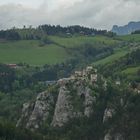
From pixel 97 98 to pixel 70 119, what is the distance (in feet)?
33.9

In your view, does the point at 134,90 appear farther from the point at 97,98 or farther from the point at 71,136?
the point at 71,136

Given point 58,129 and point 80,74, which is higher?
point 80,74

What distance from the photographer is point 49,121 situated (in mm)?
160750

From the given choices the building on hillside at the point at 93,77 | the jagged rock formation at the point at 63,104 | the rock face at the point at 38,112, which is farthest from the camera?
the building on hillside at the point at 93,77

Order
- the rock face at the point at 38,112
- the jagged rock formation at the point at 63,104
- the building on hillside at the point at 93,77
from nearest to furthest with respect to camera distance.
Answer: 1. the jagged rock formation at the point at 63,104
2. the rock face at the point at 38,112
3. the building on hillside at the point at 93,77

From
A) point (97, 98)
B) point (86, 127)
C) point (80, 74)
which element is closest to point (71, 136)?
point (86, 127)

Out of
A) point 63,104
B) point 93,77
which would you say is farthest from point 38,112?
point 93,77

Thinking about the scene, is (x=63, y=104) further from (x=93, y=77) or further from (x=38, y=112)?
(x=93, y=77)

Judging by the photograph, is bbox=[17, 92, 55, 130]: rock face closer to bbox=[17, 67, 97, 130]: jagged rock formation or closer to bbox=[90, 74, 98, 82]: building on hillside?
bbox=[17, 67, 97, 130]: jagged rock formation

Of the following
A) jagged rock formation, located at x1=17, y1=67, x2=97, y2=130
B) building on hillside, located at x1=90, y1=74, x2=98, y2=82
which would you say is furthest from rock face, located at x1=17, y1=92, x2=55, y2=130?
building on hillside, located at x1=90, y1=74, x2=98, y2=82

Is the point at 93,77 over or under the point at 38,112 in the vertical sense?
over

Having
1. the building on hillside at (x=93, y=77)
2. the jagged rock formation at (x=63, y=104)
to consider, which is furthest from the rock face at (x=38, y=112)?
the building on hillside at (x=93, y=77)

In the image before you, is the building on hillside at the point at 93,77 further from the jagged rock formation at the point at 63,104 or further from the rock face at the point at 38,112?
the rock face at the point at 38,112

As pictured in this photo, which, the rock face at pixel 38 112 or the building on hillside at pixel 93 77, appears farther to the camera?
the building on hillside at pixel 93 77
